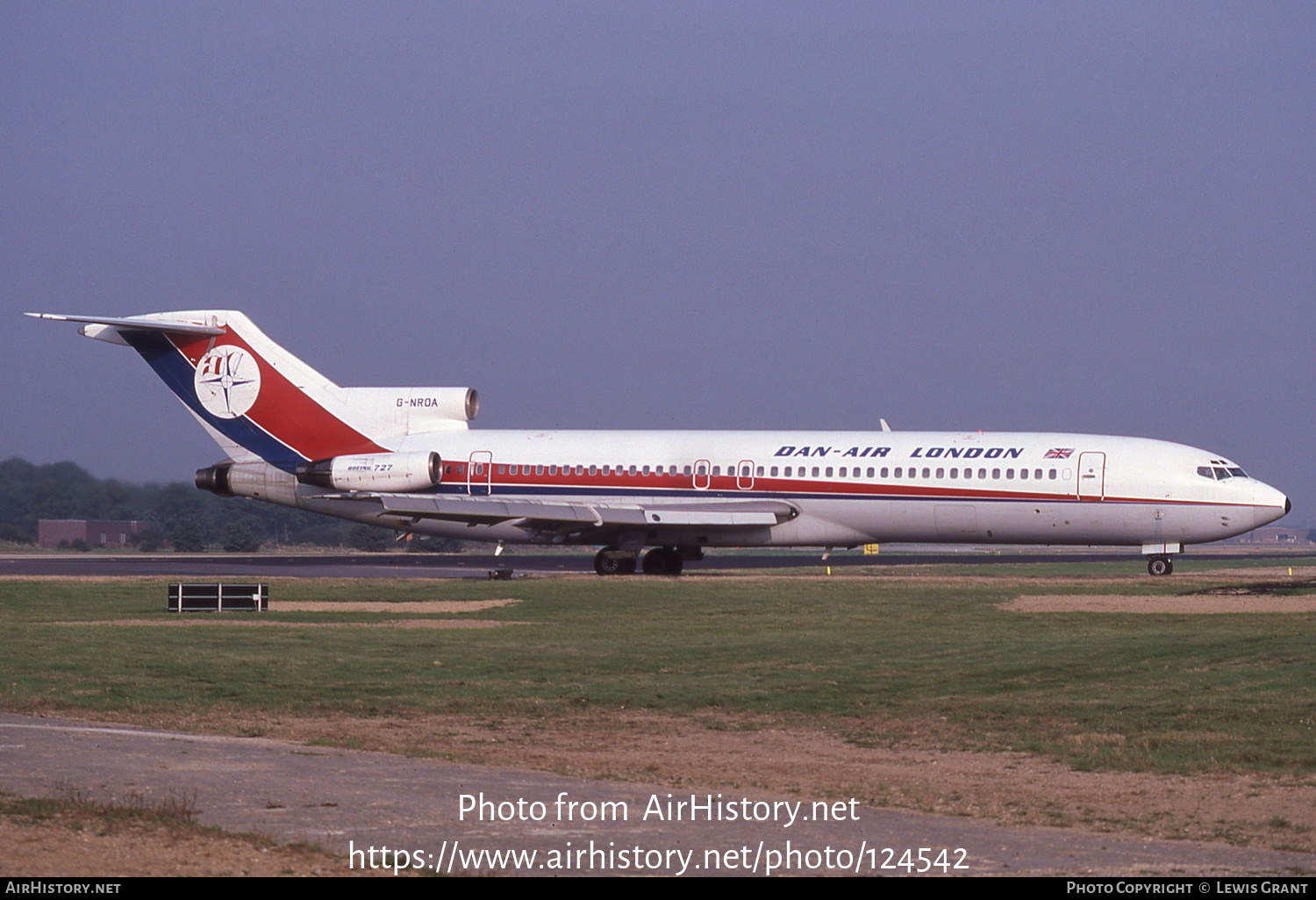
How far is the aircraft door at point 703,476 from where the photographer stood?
1781 inches

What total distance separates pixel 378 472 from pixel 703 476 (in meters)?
9.55

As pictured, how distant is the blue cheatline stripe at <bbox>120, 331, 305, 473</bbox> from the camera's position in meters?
49.3

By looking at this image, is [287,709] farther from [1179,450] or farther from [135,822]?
[1179,450]

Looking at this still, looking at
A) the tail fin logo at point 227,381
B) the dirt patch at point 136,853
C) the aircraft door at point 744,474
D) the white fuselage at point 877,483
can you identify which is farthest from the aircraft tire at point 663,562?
the dirt patch at point 136,853

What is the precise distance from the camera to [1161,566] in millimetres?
44406

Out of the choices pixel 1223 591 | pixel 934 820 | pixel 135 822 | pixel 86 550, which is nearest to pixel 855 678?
pixel 934 820

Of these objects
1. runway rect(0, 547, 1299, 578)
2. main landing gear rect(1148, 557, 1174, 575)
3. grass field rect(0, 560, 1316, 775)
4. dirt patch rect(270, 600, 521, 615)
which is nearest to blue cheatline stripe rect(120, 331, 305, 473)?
runway rect(0, 547, 1299, 578)

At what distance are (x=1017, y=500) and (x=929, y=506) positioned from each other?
7.63 feet

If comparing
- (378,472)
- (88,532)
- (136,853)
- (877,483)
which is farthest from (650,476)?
(88,532)

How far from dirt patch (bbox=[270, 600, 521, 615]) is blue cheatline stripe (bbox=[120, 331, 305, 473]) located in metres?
16.1

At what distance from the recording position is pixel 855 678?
803 inches

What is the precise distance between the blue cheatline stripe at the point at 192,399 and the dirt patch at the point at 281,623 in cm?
2037

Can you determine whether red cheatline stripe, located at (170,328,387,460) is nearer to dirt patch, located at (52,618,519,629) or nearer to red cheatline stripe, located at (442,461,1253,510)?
red cheatline stripe, located at (442,461,1253,510)

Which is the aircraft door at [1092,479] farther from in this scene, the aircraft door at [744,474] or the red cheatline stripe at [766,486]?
the aircraft door at [744,474]
